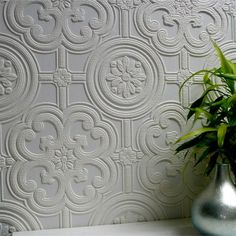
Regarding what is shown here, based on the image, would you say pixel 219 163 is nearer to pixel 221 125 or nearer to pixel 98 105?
pixel 221 125

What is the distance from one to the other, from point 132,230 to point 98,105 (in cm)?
41

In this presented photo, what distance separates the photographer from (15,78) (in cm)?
87

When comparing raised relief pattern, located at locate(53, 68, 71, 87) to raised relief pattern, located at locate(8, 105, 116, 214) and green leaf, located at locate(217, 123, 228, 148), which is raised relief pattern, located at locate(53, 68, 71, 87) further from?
green leaf, located at locate(217, 123, 228, 148)

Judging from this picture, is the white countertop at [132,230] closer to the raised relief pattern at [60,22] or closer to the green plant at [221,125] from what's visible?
the green plant at [221,125]

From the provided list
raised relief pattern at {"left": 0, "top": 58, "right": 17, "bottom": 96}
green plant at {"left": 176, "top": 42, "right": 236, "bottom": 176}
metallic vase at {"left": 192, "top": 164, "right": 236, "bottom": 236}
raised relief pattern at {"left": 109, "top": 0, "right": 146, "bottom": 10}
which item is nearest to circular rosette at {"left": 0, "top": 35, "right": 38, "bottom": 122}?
raised relief pattern at {"left": 0, "top": 58, "right": 17, "bottom": 96}

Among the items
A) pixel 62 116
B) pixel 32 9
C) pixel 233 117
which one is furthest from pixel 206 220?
pixel 32 9

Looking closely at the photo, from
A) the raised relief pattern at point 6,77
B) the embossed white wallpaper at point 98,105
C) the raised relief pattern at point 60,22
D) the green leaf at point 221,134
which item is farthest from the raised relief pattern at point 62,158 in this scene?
the green leaf at point 221,134

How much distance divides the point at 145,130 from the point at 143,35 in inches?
12.5

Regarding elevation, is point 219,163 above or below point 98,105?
below

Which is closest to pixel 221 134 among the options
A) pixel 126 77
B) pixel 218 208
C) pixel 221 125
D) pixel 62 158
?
pixel 221 125

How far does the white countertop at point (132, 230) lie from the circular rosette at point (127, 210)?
0.07ft

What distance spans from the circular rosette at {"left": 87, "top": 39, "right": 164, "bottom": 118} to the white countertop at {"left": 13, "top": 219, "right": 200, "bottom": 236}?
360 millimetres

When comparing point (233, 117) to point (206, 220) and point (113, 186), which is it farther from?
point (113, 186)

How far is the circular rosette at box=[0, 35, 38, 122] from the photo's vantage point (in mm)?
864
